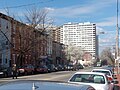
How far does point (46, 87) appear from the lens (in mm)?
4664

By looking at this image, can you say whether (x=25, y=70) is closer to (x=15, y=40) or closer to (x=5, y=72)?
(x=5, y=72)

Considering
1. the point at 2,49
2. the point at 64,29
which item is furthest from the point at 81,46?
the point at 2,49

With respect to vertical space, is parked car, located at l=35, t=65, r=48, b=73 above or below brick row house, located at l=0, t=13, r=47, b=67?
below

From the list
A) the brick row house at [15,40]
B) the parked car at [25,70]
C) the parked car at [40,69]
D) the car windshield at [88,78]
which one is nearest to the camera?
the car windshield at [88,78]

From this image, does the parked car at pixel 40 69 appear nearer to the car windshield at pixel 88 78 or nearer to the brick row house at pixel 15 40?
the brick row house at pixel 15 40

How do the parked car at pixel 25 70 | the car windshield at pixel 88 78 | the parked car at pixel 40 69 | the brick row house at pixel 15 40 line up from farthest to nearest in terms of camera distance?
the parked car at pixel 40 69 → the brick row house at pixel 15 40 → the parked car at pixel 25 70 → the car windshield at pixel 88 78

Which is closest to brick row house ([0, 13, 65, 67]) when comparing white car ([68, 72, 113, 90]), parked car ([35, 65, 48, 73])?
parked car ([35, 65, 48, 73])

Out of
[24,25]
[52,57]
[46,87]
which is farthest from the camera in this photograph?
[52,57]

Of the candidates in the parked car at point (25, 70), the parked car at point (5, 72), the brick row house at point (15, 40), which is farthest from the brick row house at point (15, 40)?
the parked car at point (5, 72)

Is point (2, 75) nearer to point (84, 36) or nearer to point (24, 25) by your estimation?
point (24, 25)

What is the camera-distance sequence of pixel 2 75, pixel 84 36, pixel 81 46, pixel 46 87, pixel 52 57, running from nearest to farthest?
pixel 46 87 < pixel 2 75 < pixel 84 36 < pixel 52 57 < pixel 81 46

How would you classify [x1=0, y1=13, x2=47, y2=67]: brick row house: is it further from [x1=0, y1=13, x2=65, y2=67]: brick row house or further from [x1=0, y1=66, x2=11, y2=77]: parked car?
[x1=0, y1=66, x2=11, y2=77]: parked car

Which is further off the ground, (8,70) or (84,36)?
(84,36)

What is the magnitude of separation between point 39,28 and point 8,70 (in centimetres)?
2413
